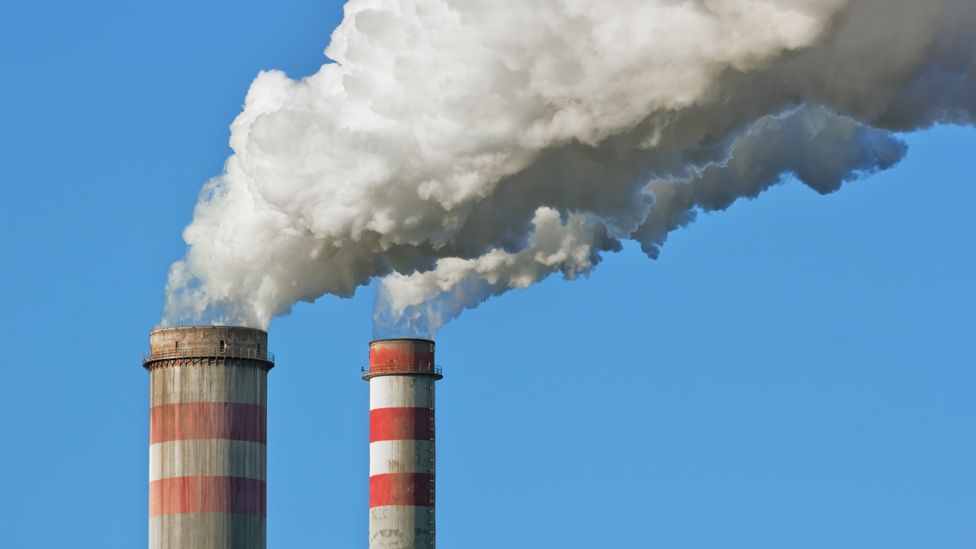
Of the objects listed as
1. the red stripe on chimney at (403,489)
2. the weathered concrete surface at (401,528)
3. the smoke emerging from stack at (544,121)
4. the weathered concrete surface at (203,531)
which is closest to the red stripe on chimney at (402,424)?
the red stripe on chimney at (403,489)

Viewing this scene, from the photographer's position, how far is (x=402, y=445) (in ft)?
279

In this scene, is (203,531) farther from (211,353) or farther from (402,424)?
(402,424)

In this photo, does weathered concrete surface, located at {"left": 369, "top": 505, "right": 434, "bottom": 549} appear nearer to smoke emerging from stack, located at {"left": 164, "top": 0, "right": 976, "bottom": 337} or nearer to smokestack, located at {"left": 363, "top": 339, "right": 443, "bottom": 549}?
smokestack, located at {"left": 363, "top": 339, "right": 443, "bottom": 549}

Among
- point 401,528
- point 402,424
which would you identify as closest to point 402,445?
point 402,424

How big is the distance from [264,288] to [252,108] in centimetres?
584

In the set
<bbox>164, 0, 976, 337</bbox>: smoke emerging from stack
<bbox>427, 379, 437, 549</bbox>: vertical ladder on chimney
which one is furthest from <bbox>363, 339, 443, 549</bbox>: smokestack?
<bbox>164, 0, 976, 337</bbox>: smoke emerging from stack

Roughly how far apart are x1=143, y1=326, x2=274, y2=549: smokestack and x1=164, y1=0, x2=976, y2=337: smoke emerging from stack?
3098mm

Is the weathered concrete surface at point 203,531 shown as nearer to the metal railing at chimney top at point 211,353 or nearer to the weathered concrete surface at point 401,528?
the metal railing at chimney top at point 211,353

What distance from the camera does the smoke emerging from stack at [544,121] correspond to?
38.0 metres

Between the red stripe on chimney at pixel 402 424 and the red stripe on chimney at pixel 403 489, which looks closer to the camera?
the red stripe on chimney at pixel 403 489

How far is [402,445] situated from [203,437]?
23140 millimetres

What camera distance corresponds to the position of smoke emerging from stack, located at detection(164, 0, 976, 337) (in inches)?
1497

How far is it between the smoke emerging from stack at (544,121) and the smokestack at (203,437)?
3.10 metres

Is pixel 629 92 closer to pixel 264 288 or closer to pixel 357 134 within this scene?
pixel 357 134
